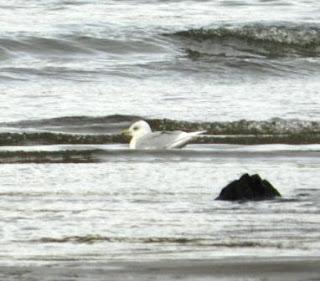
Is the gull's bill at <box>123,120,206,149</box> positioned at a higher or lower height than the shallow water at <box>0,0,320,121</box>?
lower

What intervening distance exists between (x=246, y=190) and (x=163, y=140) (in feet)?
9.46

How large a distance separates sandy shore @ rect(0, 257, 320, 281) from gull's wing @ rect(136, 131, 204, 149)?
15.6ft

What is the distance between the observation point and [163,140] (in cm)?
1203

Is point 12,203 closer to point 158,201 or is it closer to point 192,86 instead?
point 158,201

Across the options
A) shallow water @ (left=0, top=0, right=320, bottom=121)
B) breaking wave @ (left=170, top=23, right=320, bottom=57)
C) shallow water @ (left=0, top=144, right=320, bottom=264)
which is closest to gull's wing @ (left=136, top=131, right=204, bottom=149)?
shallow water @ (left=0, top=144, right=320, bottom=264)

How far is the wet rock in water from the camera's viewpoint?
920cm

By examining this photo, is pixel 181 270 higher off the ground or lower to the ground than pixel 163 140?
lower

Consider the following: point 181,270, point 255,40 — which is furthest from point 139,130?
point 255,40

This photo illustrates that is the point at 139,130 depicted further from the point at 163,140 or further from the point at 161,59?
the point at 161,59

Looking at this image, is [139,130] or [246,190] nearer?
[246,190]

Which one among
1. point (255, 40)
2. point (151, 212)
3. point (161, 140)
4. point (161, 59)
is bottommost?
point (151, 212)

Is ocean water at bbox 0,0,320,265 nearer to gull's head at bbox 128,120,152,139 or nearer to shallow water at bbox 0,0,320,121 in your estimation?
shallow water at bbox 0,0,320,121

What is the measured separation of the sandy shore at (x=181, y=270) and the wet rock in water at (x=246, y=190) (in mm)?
1934

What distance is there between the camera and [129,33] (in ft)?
69.2
